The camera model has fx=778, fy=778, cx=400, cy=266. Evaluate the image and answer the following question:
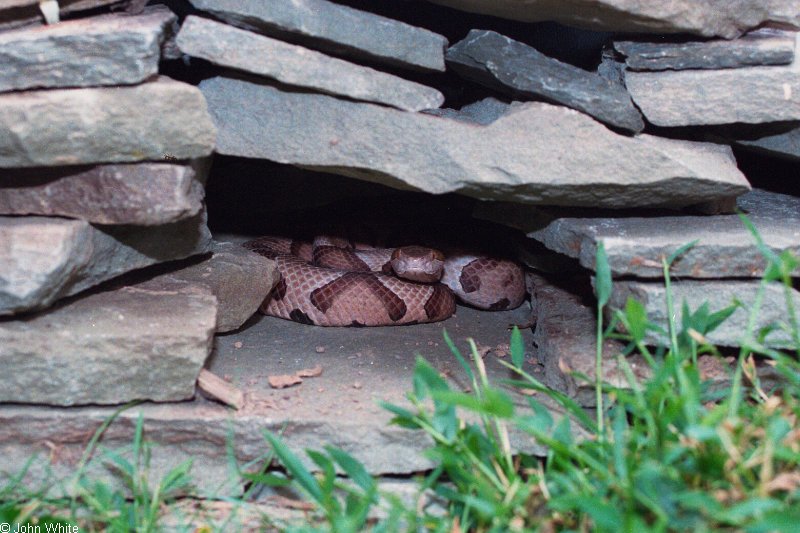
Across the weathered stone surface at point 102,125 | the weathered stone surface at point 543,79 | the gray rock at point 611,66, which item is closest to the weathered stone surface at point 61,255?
the weathered stone surface at point 102,125

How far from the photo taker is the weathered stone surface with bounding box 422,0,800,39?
1976 millimetres

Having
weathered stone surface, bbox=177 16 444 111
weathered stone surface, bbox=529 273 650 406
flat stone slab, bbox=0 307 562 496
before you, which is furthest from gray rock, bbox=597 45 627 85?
flat stone slab, bbox=0 307 562 496

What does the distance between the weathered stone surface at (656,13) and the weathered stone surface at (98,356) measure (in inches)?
45.4

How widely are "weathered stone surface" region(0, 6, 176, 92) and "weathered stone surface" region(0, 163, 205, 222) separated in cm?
22

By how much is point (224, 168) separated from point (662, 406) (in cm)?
202

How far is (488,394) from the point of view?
1.49 metres

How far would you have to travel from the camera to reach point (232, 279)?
249 centimetres

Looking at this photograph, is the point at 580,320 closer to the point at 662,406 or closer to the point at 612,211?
the point at 612,211

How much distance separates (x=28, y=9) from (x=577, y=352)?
172 cm

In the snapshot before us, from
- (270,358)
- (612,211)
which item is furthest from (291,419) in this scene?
(612,211)

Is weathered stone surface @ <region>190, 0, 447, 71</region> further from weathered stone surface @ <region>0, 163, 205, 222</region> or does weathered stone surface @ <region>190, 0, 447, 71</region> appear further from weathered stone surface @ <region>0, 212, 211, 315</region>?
weathered stone surface @ <region>0, 212, 211, 315</region>

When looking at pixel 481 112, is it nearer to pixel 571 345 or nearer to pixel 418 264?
pixel 571 345

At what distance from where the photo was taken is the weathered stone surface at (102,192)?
1.93 meters

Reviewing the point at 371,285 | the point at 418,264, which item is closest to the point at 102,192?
the point at 371,285
